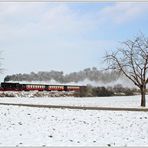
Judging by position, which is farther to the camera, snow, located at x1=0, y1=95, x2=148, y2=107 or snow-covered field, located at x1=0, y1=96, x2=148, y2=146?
snow, located at x1=0, y1=95, x2=148, y2=107

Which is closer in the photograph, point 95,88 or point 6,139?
point 6,139

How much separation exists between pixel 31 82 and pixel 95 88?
22.4m

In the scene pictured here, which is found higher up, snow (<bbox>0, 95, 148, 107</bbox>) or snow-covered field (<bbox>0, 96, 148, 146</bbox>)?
snow (<bbox>0, 95, 148, 107</bbox>)

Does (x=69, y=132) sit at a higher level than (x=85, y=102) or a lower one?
lower

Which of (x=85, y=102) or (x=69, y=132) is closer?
(x=69, y=132)

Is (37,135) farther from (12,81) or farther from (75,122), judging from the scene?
(12,81)

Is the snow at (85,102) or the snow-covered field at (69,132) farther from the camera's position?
the snow at (85,102)

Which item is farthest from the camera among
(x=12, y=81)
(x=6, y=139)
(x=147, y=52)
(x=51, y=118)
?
(x=12, y=81)

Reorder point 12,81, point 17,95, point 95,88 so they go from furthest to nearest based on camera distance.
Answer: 1. point 12,81
2. point 95,88
3. point 17,95

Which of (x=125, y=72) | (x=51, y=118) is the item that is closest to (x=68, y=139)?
(x=51, y=118)

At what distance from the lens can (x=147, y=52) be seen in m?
39.1

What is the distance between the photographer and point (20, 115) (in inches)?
763

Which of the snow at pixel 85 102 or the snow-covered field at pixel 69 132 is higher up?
the snow at pixel 85 102

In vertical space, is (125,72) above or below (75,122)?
above
